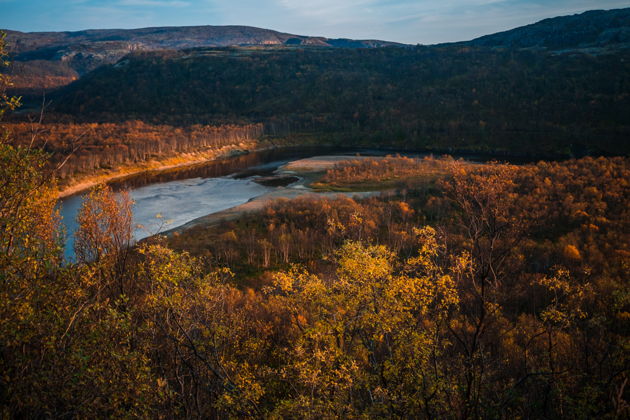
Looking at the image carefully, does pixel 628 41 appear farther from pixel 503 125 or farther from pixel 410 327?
pixel 410 327

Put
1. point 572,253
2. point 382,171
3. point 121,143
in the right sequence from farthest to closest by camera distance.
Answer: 1. point 121,143
2. point 382,171
3. point 572,253

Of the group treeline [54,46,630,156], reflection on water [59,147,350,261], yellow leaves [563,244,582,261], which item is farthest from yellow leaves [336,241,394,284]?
treeline [54,46,630,156]

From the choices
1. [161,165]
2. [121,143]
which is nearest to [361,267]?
[161,165]

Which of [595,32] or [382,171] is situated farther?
[595,32]

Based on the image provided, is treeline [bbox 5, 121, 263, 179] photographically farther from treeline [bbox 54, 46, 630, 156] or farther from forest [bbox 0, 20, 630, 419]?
treeline [bbox 54, 46, 630, 156]

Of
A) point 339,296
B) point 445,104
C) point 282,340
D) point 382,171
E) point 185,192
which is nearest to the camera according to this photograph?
point 339,296

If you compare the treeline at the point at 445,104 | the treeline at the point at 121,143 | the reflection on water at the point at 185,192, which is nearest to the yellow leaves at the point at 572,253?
the reflection on water at the point at 185,192

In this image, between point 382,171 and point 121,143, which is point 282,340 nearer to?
point 382,171

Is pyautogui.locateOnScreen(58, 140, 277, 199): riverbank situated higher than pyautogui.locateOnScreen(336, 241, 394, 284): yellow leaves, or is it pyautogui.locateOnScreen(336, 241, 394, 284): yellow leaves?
pyautogui.locateOnScreen(336, 241, 394, 284): yellow leaves
